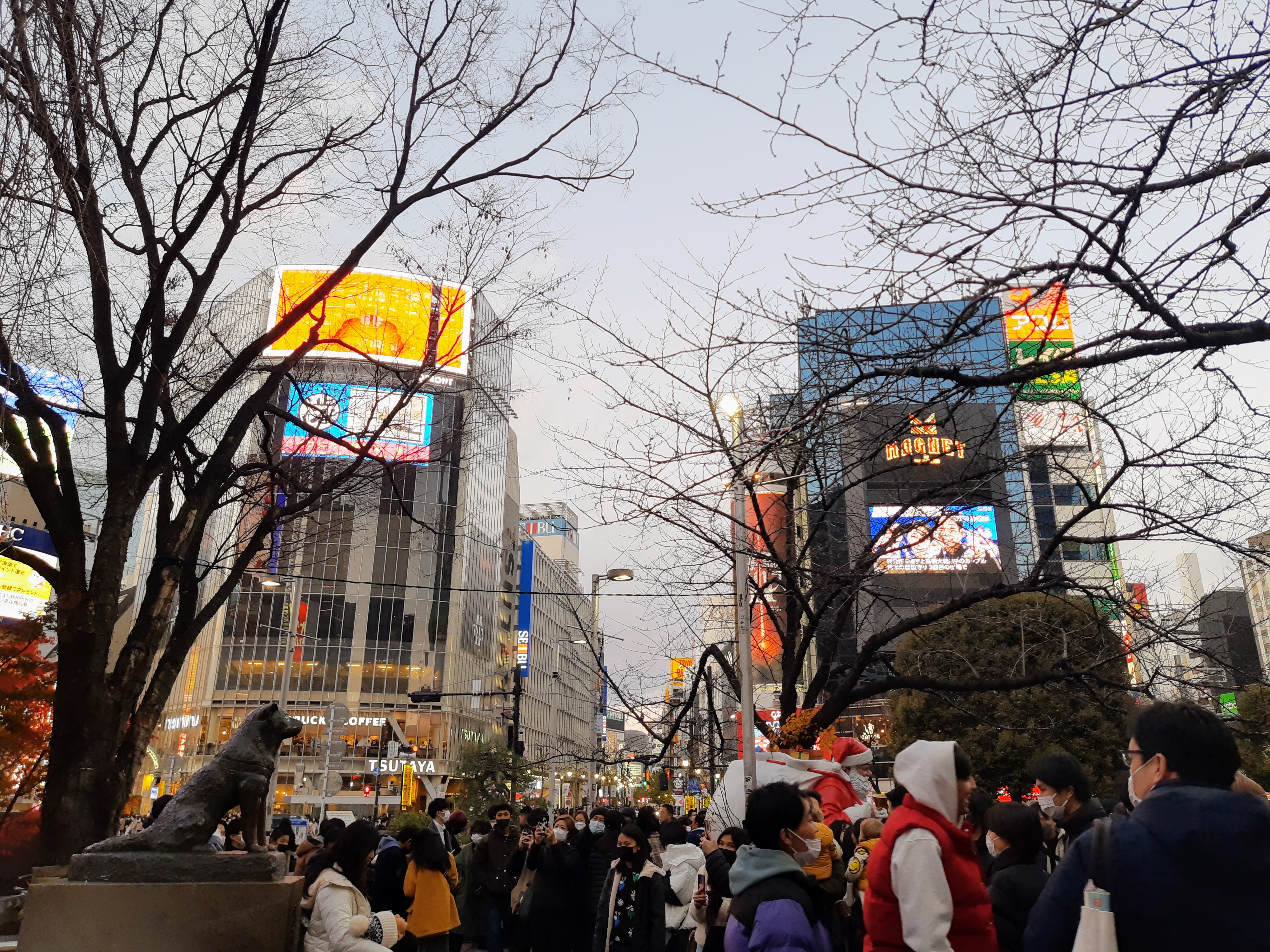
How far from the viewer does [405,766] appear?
5044cm

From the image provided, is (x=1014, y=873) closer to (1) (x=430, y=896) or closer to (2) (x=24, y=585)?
(1) (x=430, y=896)

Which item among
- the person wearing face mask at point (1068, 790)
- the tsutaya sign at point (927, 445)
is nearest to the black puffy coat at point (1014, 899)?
the person wearing face mask at point (1068, 790)

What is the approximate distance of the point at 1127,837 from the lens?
2.18m

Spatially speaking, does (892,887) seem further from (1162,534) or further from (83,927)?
(1162,534)

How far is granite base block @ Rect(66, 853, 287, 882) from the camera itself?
441cm

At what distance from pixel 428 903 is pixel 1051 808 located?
16.4ft

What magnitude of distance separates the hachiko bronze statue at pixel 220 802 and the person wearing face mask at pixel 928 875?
317cm

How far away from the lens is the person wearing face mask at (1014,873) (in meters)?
3.72

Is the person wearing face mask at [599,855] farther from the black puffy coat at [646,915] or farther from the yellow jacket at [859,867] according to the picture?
the yellow jacket at [859,867]

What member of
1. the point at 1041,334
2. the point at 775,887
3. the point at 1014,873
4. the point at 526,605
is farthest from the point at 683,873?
the point at 526,605

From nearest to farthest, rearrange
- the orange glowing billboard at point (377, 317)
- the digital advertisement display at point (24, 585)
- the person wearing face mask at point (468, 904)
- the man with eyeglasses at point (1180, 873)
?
the man with eyeglasses at point (1180, 873) < the person wearing face mask at point (468, 904) < the orange glowing billboard at point (377, 317) < the digital advertisement display at point (24, 585)

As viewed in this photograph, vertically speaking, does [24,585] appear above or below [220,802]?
above

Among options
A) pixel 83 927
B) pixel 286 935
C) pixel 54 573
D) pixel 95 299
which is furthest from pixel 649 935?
pixel 95 299

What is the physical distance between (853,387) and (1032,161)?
1.42 meters
